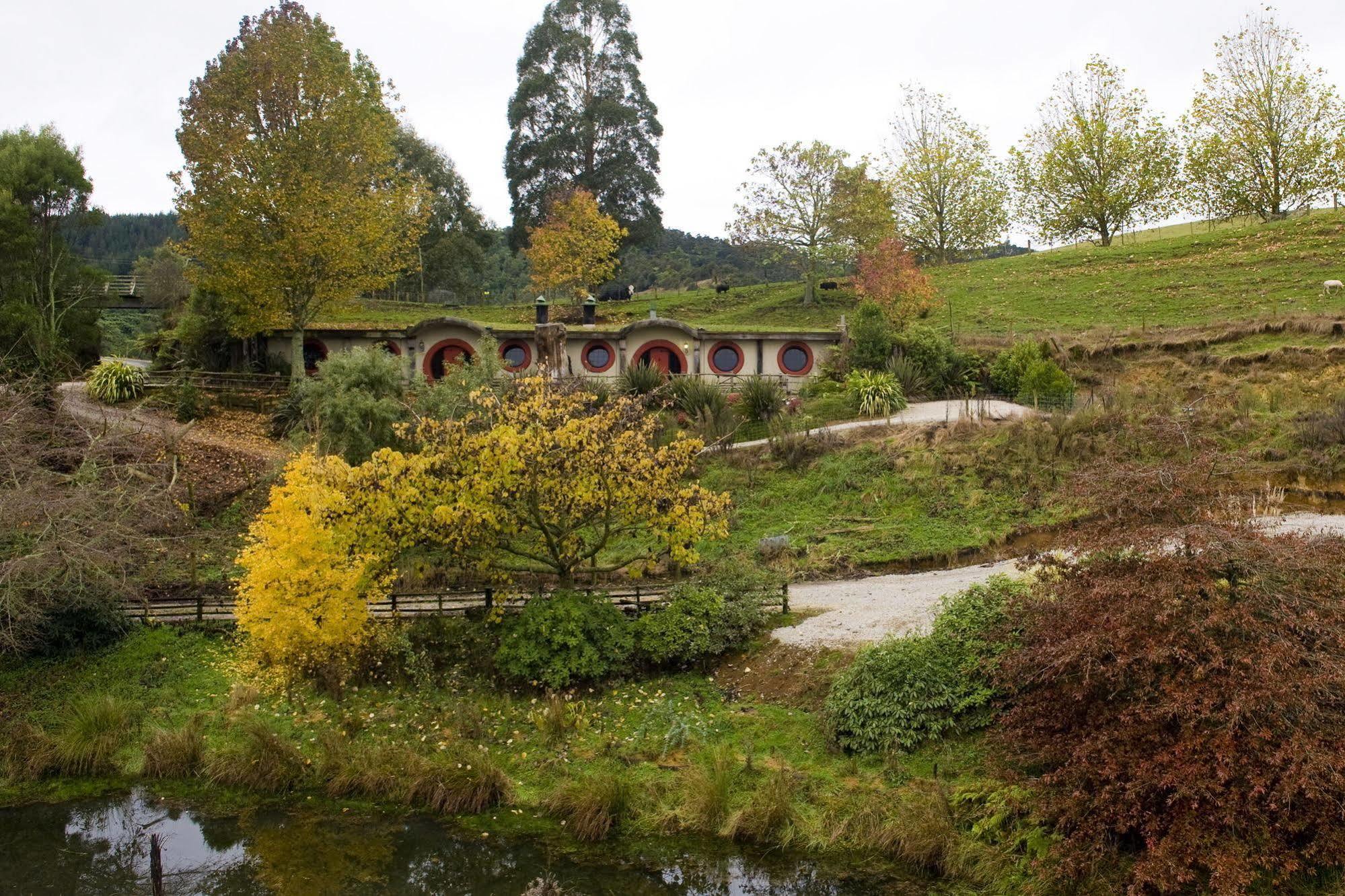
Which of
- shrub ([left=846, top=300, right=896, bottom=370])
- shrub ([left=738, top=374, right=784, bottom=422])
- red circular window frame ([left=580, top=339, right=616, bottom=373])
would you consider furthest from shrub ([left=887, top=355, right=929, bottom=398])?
red circular window frame ([left=580, top=339, right=616, bottom=373])

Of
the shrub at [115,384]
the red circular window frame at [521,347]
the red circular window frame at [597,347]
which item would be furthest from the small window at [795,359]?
the shrub at [115,384]

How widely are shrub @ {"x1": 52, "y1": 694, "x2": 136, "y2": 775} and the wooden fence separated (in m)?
2.99

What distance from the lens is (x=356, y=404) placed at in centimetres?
2331

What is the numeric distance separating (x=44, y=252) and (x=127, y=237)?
194ft

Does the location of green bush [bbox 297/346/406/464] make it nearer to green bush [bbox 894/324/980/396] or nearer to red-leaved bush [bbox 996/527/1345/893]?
red-leaved bush [bbox 996/527/1345/893]

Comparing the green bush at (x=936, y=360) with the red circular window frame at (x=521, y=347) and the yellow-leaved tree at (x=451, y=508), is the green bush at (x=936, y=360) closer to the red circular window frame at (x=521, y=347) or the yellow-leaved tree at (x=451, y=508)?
the red circular window frame at (x=521, y=347)

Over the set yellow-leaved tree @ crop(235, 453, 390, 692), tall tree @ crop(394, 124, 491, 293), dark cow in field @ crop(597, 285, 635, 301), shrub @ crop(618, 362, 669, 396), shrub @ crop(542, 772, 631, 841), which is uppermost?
tall tree @ crop(394, 124, 491, 293)

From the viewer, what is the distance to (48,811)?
13.5 m

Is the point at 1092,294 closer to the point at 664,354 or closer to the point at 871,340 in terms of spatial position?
the point at 871,340

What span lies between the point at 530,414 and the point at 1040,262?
4034 centimetres

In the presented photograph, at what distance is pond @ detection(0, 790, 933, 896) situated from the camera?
1135cm

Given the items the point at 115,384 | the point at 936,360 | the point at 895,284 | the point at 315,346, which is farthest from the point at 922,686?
the point at 315,346

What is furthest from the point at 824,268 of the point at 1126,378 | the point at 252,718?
the point at 252,718

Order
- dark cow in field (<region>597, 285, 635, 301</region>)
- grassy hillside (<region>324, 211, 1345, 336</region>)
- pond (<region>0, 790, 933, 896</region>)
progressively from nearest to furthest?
pond (<region>0, 790, 933, 896</region>) → grassy hillside (<region>324, 211, 1345, 336</region>) → dark cow in field (<region>597, 285, 635, 301</region>)
